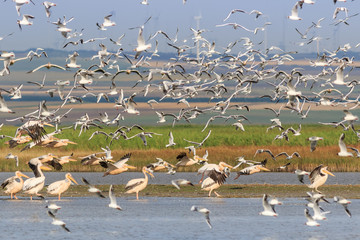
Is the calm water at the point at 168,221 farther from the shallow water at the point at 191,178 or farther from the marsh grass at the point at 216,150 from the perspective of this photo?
the marsh grass at the point at 216,150

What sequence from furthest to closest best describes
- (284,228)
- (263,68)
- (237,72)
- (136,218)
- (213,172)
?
(263,68), (237,72), (213,172), (136,218), (284,228)

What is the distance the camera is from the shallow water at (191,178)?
116 ft

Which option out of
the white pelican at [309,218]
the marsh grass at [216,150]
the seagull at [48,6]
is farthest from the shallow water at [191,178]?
the white pelican at [309,218]

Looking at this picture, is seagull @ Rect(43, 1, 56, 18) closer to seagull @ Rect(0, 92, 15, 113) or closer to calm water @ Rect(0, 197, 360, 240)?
seagull @ Rect(0, 92, 15, 113)

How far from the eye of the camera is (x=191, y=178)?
123 feet

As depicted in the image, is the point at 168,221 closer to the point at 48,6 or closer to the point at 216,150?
the point at 48,6

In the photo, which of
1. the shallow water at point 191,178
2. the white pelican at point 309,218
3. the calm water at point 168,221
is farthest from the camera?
the shallow water at point 191,178

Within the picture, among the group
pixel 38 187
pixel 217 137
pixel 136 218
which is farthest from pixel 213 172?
pixel 217 137

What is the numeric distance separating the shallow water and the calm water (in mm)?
8391

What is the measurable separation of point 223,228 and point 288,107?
433 inches

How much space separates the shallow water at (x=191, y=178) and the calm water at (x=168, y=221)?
27.5ft

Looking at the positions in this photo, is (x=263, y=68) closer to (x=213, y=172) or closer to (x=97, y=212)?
(x=213, y=172)

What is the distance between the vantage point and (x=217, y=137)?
Result: 5638 cm

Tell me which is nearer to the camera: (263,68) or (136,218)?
(136,218)
